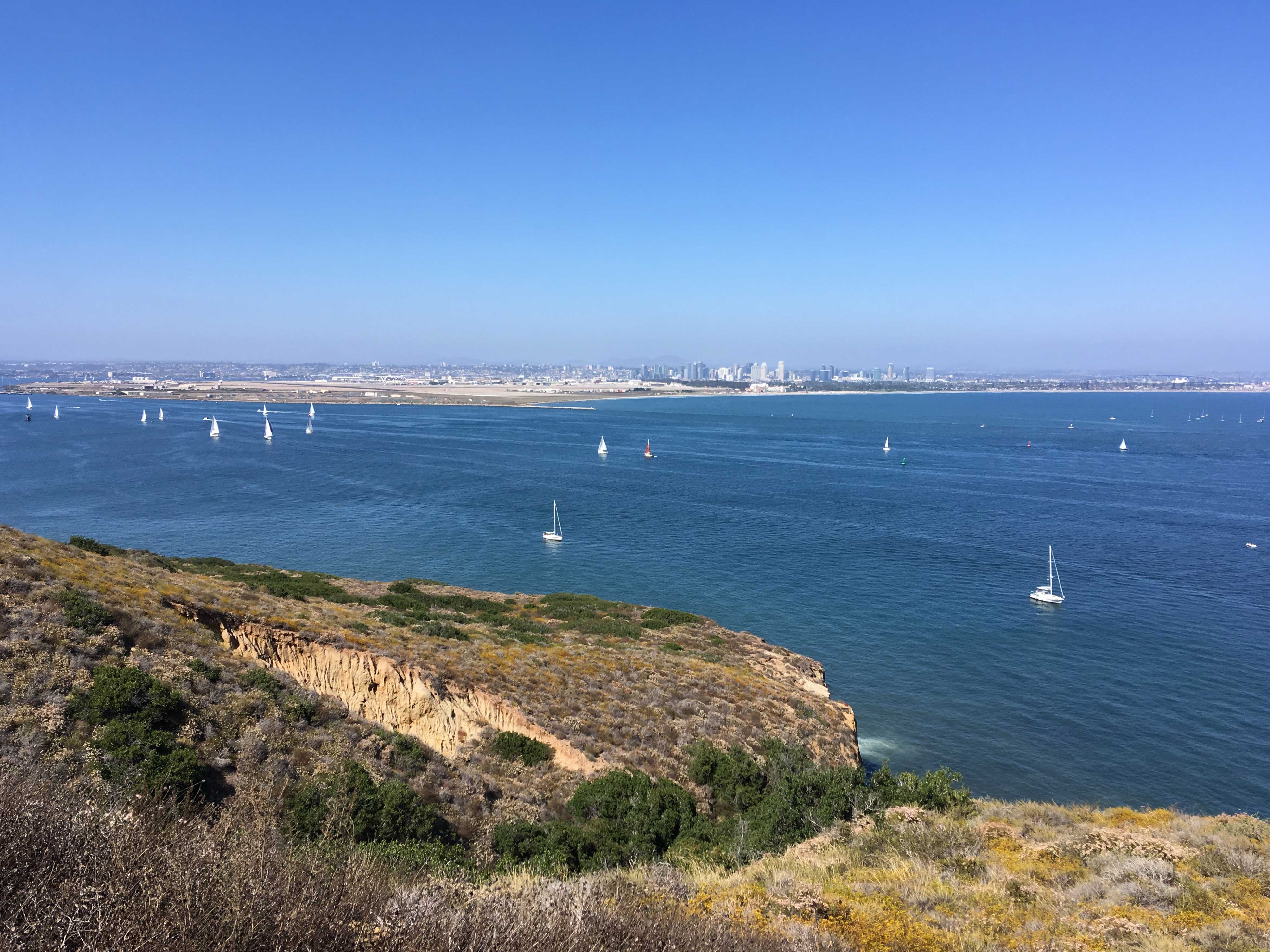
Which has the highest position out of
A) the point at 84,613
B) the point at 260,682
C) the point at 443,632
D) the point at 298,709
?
the point at 84,613

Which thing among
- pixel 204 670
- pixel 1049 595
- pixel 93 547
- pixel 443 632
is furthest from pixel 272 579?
pixel 1049 595

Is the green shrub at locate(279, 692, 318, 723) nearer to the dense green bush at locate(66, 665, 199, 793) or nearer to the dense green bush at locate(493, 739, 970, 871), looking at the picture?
the dense green bush at locate(66, 665, 199, 793)

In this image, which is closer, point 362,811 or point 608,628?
point 362,811

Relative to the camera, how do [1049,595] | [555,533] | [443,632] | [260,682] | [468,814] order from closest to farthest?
[468,814] → [260,682] → [443,632] → [1049,595] → [555,533]

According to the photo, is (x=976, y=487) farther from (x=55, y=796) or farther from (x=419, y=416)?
(x=419, y=416)

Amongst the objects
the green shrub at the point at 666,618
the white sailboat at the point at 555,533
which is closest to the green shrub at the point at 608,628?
the green shrub at the point at 666,618

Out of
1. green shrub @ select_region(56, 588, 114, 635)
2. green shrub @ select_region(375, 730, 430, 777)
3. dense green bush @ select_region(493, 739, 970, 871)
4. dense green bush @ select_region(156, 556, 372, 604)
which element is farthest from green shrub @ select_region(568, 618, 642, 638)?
green shrub @ select_region(56, 588, 114, 635)

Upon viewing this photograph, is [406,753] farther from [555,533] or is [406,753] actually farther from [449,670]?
[555,533]
